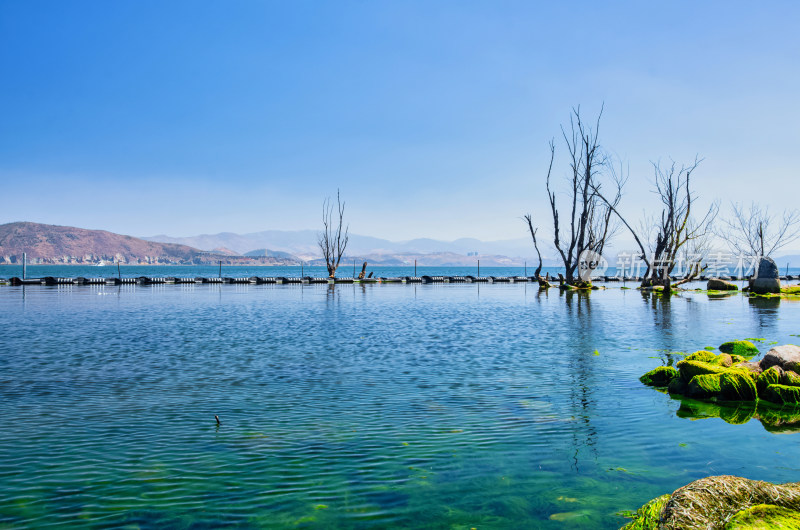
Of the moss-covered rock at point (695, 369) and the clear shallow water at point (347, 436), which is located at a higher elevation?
the moss-covered rock at point (695, 369)

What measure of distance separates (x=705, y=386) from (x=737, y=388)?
56 cm

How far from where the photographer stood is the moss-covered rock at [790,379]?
34.3 feet

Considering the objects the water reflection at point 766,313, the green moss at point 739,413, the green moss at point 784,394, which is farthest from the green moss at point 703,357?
the water reflection at point 766,313

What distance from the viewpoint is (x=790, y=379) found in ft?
34.6

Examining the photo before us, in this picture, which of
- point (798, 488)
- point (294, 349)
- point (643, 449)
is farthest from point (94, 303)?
point (798, 488)

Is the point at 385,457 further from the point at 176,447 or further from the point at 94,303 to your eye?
the point at 94,303

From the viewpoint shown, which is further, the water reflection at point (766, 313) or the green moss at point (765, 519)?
the water reflection at point (766, 313)

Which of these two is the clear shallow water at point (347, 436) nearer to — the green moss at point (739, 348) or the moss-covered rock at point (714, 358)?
the moss-covered rock at point (714, 358)

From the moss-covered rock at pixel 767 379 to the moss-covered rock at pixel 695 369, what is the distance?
2.15ft

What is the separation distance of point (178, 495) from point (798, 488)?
5.97 m

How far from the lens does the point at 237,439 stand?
7.69m

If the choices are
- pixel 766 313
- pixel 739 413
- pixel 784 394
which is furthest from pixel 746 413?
pixel 766 313

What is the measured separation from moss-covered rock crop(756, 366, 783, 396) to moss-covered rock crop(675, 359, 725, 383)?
2.15 ft

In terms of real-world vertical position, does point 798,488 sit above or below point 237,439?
above
